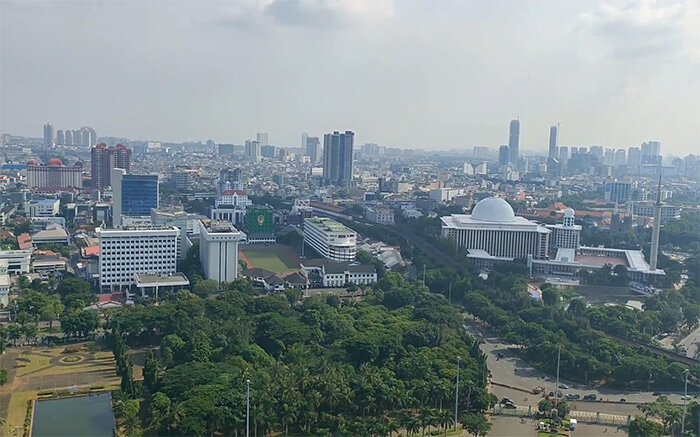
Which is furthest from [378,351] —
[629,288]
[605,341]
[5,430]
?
[629,288]

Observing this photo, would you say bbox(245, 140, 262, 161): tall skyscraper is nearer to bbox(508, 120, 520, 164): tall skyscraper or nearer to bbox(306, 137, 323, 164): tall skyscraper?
bbox(306, 137, 323, 164): tall skyscraper

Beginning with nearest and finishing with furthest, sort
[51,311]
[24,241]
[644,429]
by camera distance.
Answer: [644,429], [51,311], [24,241]

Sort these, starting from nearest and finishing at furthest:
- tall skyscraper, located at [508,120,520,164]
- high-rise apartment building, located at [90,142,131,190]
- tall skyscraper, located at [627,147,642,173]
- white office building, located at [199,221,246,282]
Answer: white office building, located at [199,221,246,282], high-rise apartment building, located at [90,142,131,190], tall skyscraper, located at [627,147,642,173], tall skyscraper, located at [508,120,520,164]

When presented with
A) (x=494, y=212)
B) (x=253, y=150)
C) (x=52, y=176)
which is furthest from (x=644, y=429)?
(x=253, y=150)

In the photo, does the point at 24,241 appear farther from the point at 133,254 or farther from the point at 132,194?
the point at 133,254

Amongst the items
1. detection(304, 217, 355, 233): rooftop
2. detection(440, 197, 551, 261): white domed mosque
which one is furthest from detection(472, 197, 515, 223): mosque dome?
detection(304, 217, 355, 233): rooftop

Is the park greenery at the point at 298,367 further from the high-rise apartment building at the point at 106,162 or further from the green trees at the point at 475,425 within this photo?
the high-rise apartment building at the point at 106,162
